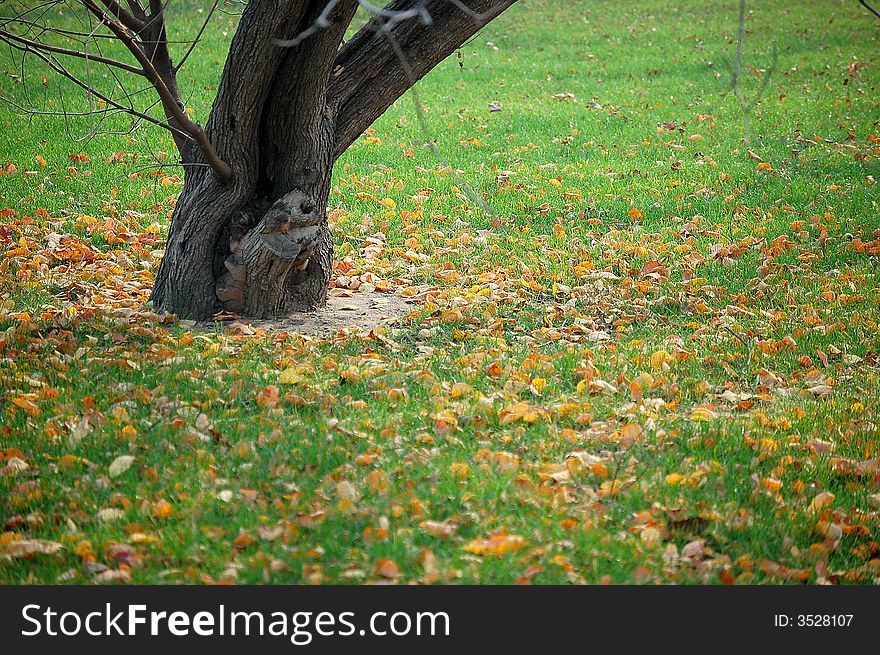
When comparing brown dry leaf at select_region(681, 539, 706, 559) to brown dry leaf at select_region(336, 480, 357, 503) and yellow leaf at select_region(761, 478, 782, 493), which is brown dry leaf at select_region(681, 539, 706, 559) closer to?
yellow leaf at select_region(761, 478, 782, 493)

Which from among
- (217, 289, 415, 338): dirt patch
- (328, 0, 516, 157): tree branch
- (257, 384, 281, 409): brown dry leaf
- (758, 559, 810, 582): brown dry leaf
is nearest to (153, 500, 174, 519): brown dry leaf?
(257, 384, 281, 409): brown dry leaf

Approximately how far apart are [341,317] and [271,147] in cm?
118

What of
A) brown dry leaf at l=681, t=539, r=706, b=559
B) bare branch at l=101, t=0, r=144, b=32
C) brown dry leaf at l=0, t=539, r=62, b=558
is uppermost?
bare branch at l=101, t=0, r=144, b=32

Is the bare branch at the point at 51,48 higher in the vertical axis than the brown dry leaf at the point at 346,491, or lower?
higher

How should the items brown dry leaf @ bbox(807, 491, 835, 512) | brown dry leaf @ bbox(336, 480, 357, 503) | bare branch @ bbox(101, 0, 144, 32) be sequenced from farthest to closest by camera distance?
bare branch @ bbox(101, 0, 144, 32)
brown dry leaf @ bbox(807, 491, 835, 512)
brown dry leaf @ bbox(336, 480, 357, 503)

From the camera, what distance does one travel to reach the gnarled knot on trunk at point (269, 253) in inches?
219

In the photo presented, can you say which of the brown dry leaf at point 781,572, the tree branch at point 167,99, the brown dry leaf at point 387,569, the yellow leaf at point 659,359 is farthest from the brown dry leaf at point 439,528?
the tree branch at point 167,99

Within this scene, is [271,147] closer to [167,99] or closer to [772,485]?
[167,99]

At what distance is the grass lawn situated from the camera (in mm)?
3178

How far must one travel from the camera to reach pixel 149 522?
3275mm

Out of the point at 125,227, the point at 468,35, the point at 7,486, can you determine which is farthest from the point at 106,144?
the point at 7,486

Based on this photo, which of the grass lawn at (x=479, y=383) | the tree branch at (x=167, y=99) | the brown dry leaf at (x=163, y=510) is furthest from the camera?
the tree branch at (x=167, y=99)

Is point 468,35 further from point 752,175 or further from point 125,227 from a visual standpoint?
point 752,175

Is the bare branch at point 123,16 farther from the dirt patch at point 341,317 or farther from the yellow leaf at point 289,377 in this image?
the yellow leaf at point 289,377
